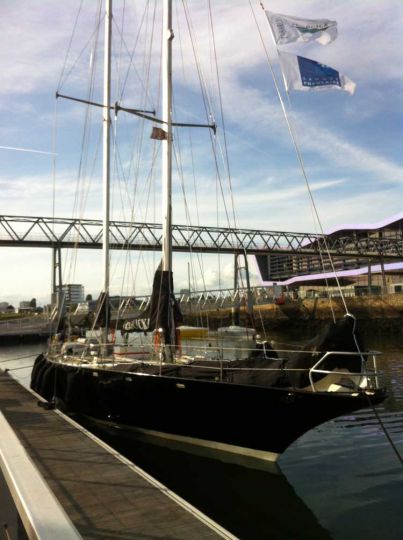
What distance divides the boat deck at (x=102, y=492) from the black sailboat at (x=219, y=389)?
6.18ft

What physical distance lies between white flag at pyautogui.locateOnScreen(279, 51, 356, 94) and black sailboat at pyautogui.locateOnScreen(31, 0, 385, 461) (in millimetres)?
4328

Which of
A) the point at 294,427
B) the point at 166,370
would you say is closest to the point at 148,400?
the point at 166,370

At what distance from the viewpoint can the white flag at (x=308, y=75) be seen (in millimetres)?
12117

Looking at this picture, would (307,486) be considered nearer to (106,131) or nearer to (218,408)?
(218,408)

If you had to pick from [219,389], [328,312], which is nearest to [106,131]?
[219,389]

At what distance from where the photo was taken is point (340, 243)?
108 metres

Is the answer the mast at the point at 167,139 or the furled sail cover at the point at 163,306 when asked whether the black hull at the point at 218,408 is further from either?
the mast at the point at 167,139

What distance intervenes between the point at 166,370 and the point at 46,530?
823 cm

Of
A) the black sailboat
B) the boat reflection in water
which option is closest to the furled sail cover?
the black sailboat

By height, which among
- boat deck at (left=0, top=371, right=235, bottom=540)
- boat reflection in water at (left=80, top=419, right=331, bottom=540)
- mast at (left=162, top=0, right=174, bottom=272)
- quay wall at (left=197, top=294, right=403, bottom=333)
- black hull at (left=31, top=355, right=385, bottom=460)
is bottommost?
boat reflection in water at (left=80, top=419, right=331, bottom=540)

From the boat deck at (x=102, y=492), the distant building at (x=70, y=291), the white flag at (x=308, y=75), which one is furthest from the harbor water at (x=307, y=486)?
the distant building at (x=70, y=291)

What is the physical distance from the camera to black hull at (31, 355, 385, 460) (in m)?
10.1

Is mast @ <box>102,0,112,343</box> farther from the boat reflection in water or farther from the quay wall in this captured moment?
the quay wall

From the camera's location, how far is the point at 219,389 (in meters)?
10.9
